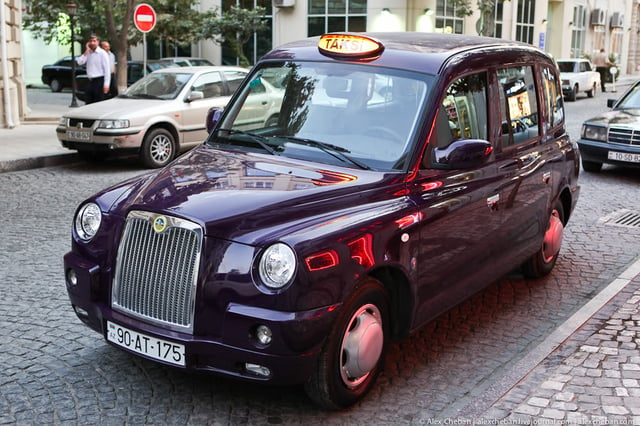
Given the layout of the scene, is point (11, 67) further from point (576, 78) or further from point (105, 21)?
point (576, 78)

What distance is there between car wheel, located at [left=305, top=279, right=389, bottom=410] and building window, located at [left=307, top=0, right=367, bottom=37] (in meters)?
35.9

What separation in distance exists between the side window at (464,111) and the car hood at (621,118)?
25.6ft

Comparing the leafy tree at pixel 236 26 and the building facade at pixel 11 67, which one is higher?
the leafy tree at pixel 236 26

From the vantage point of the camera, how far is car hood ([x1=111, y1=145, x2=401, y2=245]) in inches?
156

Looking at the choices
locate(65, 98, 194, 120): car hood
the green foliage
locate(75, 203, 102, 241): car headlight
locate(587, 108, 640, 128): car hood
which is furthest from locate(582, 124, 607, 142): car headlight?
the green foliage

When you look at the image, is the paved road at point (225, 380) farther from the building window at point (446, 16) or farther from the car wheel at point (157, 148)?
the building window at point (446, 16)

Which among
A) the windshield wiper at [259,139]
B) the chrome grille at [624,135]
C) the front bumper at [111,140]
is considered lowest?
the front bumper at [111,140]

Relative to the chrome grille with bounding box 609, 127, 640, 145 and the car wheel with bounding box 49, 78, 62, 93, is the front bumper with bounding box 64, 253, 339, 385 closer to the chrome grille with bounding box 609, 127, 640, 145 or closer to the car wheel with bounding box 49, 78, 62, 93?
the chrome grille with bounding box 609, 127, 640, 145

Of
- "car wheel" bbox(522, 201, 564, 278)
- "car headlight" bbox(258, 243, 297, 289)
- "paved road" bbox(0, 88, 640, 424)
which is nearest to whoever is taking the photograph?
"car headlight" bbox(258, 243, 297, 289)

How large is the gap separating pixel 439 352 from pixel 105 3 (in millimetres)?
19595

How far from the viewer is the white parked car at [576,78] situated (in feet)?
104

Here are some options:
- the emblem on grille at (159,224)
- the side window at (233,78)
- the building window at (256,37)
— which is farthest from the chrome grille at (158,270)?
the building window at (256,37)

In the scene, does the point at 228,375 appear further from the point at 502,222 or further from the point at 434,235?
the point at 502,222

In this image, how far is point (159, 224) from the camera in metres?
4.06
